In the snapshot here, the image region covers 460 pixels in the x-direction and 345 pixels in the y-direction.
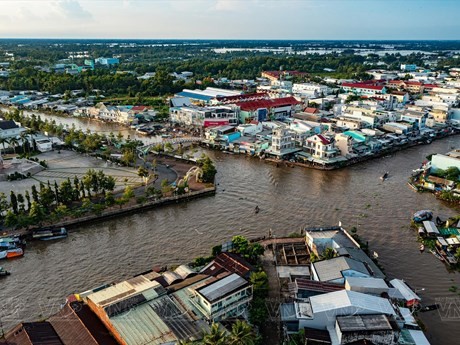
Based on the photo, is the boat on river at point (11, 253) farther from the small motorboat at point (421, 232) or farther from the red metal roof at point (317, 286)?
the small motorboat at point (421, 232)

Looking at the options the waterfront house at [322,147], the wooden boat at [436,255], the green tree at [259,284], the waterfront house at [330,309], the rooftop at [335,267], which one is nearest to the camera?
the waterfront house at [330,309]

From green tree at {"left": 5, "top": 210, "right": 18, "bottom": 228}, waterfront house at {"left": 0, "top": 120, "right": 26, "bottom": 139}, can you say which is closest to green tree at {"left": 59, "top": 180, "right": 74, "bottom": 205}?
green tree at {"left": 5, "top": 210, "right": 18, "bottom": 228}

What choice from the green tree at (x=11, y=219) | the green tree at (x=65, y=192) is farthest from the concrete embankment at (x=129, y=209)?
the green tree at (x=65, y=192)

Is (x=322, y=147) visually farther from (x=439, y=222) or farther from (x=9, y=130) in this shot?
A: (x=9, y=130)

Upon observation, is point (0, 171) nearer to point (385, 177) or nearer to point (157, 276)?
point (157, 276)

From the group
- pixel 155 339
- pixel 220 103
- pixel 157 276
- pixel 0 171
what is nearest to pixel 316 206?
pixel 157 276

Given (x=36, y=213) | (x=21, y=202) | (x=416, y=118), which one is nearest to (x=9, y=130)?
(x=21, y=202)

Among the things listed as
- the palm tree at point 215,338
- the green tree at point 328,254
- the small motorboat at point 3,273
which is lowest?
the small motorboat at point 3,273
